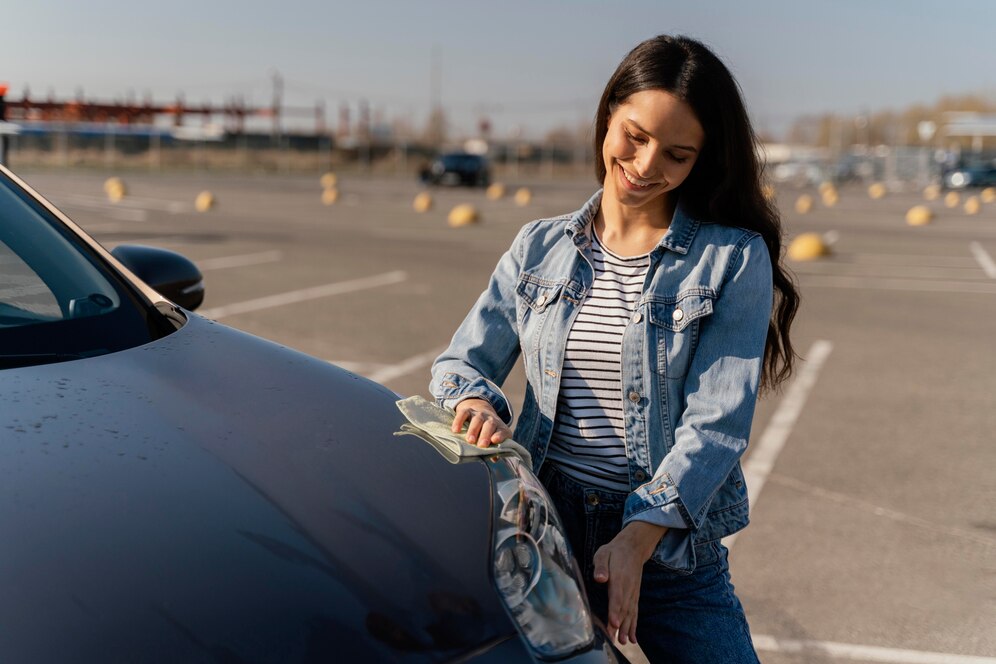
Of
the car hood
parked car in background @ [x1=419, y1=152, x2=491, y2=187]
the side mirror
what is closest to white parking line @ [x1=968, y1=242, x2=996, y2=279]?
the side mirror

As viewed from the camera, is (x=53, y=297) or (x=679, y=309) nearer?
(x=679, y=309)

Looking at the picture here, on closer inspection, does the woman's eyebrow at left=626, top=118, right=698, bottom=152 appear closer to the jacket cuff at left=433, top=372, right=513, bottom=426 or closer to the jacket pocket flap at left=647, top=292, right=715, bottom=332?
the jacket pocket flap at left=647, top=292, right=715, bottom=332

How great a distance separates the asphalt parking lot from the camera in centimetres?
382

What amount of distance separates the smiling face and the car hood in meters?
0.62

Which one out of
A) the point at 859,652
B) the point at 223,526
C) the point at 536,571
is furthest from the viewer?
the point at 859,652

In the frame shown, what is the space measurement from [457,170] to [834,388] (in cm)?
3349

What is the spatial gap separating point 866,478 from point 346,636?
13.7 ft

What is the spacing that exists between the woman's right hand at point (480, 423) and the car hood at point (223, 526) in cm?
5

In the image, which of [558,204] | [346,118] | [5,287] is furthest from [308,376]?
[346,118]

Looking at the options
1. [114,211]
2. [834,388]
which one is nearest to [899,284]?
[834,388]

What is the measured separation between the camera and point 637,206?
2221mm

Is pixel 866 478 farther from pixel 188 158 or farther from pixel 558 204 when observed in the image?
pixel 188 158

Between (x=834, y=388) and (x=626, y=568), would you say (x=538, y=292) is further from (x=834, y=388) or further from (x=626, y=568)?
(x=834, y=388)

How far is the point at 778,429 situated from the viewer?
20.1 ft
